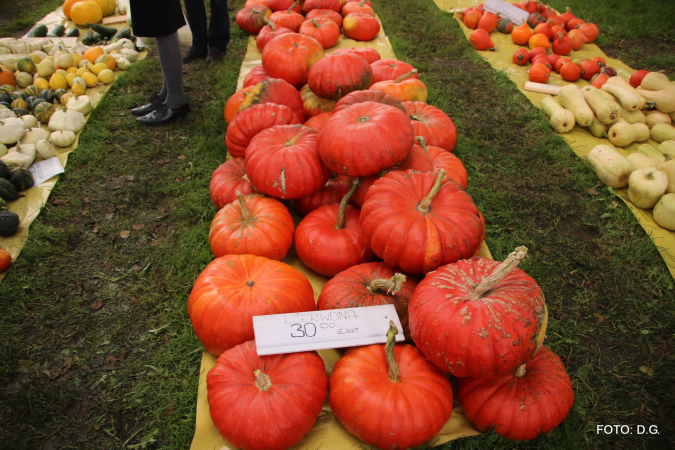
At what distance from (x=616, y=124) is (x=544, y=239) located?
177 centimetres

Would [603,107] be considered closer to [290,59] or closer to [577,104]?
[577,104]

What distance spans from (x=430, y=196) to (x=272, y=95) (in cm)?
187

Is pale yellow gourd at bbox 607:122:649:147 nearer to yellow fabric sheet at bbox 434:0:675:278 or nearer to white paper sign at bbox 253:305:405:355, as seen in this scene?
yellow fabric sheet at bbox 434:0:675:278

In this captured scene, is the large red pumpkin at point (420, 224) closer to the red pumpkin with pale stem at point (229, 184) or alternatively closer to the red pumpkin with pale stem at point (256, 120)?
the red pumpkin with pale stem at point (229, 184)

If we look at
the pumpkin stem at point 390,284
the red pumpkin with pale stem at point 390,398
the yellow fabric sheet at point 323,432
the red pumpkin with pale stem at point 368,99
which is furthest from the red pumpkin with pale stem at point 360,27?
the red pumpkin with pale stem at point 390,398

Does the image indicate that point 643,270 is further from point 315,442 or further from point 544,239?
point 315,442

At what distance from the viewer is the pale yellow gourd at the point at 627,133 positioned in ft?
13.0

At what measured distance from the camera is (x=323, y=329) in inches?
77.8

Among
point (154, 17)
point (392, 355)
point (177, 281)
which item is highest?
point (154, 17)

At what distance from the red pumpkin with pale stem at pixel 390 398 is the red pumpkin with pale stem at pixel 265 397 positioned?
132 mm

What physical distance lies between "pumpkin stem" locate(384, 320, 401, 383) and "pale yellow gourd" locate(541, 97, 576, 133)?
11.7 ft

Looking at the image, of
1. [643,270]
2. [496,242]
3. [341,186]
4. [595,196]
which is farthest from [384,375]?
[595,196]

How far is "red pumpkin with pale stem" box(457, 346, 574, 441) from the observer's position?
1835mm

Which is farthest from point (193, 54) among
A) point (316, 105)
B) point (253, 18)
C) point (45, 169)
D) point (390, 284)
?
point (390, 284)
